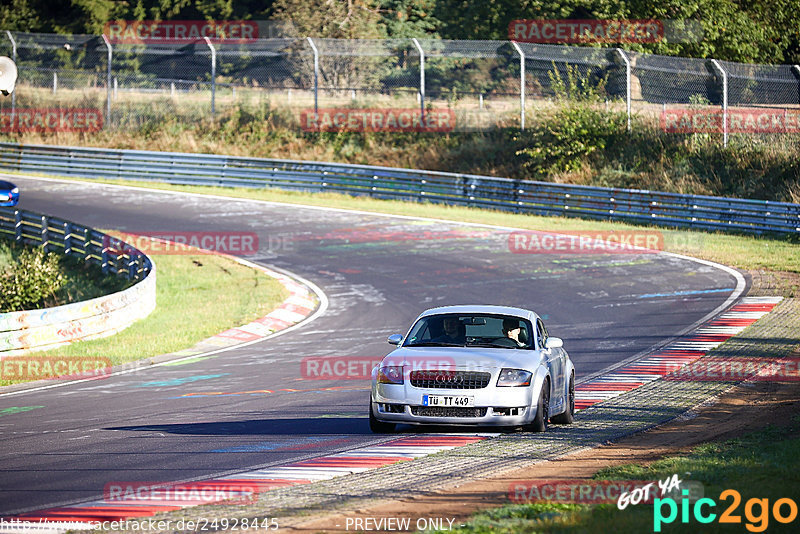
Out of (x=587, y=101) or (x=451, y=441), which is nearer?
(x=451, y=441)

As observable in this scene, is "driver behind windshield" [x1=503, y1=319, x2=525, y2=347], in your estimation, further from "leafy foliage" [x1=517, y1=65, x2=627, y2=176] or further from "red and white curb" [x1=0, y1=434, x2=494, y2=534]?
"leafy foliage" [x1=517, y1=65, x2=627, y2=176]

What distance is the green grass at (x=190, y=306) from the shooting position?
1820 cm

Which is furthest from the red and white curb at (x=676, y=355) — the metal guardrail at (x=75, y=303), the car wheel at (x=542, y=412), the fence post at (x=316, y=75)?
the fence post at (x=316, y=75)

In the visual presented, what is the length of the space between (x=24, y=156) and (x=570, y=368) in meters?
35.4

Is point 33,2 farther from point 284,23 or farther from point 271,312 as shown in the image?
point 271,312

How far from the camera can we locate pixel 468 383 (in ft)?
33.0

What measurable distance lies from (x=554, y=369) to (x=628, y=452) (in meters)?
1.48

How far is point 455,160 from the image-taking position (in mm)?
40219

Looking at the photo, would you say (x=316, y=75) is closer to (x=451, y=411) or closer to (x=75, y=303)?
(x=75, y=303)

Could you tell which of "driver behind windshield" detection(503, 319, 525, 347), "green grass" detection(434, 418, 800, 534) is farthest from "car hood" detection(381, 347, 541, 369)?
"green grass" detection(434, 418, 800, 534)

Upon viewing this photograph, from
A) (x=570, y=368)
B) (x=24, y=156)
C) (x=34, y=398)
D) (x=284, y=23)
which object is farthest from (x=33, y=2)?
(x=570, y=368)
